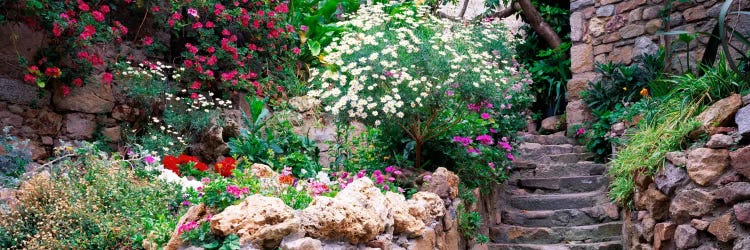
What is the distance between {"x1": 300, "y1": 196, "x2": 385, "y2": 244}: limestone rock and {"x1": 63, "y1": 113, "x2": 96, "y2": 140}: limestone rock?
11.9ft

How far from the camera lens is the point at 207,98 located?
7219mm

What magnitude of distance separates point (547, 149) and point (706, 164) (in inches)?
144

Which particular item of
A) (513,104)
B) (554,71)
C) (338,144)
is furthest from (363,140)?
(554,71)

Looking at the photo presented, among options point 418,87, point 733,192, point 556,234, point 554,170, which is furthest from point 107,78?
point 733,192

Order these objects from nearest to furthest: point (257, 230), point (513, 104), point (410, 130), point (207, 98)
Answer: point (257, 230) → point (410, 130) → point (513, 104) → point (207, 98)

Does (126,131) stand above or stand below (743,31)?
below

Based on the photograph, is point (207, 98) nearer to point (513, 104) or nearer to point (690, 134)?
point (513, 104)

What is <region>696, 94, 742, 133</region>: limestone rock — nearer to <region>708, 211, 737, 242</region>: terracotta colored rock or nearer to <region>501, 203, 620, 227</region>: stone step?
<region>708, 211, 737, 242</region>: terracotta colored rock

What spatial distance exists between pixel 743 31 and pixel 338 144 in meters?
4.78

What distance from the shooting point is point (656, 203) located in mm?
4652

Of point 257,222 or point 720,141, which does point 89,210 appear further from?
point 720,141

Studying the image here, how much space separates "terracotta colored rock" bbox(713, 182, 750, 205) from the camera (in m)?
3.97

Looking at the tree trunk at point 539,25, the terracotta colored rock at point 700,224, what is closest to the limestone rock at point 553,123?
the tree trunk at point 539,25

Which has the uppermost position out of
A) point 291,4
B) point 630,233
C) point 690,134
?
point 291,4
